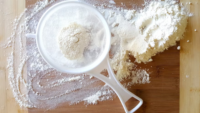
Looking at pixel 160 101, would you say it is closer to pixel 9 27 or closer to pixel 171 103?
pixel 171 103

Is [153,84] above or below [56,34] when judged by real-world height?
below

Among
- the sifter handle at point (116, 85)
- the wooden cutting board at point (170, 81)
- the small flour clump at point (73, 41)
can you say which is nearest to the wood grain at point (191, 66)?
the wooden cutting board at point (170, 81)

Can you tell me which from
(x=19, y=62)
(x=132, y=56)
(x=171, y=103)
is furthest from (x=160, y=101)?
(x=19, y=62)

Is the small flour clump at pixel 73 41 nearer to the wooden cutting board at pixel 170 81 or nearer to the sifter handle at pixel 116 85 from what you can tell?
the sifter handle at pixel 116 85

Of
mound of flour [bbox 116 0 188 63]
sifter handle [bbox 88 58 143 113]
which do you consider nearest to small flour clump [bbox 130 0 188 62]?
mound of flour [bbox 116 0 188 63]

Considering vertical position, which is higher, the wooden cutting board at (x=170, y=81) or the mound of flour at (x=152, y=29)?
the mound of flour at (x=152, y=29)

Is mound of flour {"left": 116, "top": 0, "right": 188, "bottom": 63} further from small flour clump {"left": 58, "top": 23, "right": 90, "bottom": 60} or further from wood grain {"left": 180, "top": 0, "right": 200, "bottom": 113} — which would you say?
small flour clump {"left": 58, "top": 23, "right": 90, "bottom": 60}
